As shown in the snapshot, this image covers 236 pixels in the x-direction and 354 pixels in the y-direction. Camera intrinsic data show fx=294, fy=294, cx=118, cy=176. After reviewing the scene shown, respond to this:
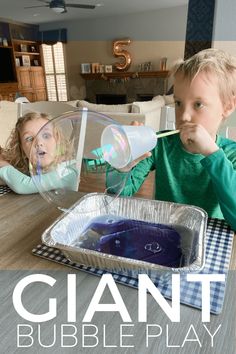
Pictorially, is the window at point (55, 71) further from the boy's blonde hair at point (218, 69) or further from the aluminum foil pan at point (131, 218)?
the aluminum foil pan at point (131, 218)

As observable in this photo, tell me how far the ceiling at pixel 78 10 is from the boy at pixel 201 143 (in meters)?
5.47

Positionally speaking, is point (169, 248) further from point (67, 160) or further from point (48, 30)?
point (48, 30)

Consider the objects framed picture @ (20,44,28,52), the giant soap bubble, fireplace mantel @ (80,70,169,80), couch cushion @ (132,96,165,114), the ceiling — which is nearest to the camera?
the giant soap bubble

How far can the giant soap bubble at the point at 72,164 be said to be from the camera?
630 mm

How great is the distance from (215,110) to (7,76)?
23.3 ft

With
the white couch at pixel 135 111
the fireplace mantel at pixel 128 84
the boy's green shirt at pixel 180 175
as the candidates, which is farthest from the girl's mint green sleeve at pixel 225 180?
the fireplace mantel at pixel 128 84

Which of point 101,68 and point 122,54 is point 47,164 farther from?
point 101,68

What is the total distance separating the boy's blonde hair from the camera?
0.70m

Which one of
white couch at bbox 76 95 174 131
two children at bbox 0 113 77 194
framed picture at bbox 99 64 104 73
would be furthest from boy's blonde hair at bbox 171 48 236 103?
framed picture at bbox 99 64 104 73

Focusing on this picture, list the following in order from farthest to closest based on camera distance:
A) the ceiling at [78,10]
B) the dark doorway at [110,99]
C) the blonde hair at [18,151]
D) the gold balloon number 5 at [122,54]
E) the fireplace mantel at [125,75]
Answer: the dark doorway at [110,99] → the gold balloon number 5 at [122,54] → the fireplace mantel at [125,75] → the ceiling at [78,10] → the blonde hair at [18,151]

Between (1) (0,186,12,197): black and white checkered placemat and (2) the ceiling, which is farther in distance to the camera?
(2) the ceiling

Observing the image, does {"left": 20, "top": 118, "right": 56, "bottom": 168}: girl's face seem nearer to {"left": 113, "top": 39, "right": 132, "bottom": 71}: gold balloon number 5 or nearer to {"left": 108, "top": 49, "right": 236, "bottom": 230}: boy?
{"left": 108, "top": 49, "right": 236, "bottom": 230}: boy

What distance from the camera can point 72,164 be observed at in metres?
0.70

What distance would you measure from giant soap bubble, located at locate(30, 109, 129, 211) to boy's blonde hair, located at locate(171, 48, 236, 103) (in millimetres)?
277
